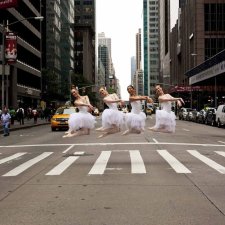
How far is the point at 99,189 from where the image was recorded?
10.0 meters

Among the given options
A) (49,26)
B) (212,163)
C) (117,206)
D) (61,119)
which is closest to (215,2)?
(49,26)

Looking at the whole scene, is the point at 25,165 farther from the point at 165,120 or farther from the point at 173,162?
the point at 165,120

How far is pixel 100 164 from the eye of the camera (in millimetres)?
14445

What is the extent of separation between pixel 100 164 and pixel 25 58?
66.5 m

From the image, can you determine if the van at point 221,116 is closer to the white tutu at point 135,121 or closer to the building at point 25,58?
the white tutu at point 135,121

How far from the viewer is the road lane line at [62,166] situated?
12.6 m

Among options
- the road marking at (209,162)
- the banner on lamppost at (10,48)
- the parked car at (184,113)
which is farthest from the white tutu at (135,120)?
the parked car at (184,113)

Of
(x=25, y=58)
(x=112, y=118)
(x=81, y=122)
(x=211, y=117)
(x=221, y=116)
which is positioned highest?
(x=25, y=58)

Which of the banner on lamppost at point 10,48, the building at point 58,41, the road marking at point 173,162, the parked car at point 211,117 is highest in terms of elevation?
the building at point 58,41

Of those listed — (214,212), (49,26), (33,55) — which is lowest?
(214,212)

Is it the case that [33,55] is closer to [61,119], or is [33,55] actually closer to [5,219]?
[61,119]

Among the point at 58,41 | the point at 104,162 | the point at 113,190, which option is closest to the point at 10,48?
the point at 104,162

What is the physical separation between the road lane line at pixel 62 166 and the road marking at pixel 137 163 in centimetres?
194

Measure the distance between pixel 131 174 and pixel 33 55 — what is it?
74.8 meters
